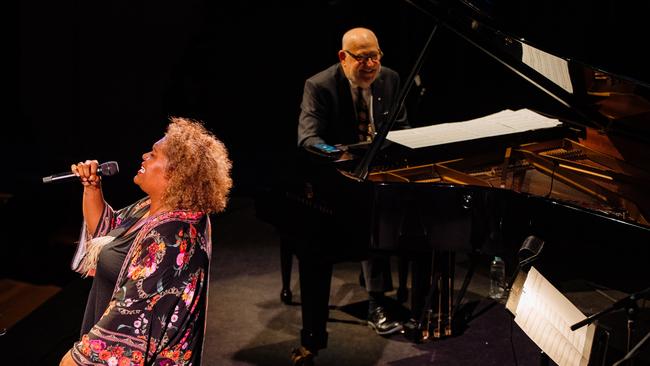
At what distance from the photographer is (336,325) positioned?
5062 millimetres

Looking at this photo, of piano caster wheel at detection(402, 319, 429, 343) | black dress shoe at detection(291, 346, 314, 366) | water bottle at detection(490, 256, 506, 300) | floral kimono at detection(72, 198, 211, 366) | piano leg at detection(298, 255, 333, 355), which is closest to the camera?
floral kimono at detection(72, 198, 211, 366)

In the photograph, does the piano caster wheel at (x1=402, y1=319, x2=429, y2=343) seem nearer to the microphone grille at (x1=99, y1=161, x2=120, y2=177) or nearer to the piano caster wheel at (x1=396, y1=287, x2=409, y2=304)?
the piano caster wheel at (x1=396, y1=287, x2=409, y2=304)

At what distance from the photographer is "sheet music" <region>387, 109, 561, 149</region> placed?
15.3 ft

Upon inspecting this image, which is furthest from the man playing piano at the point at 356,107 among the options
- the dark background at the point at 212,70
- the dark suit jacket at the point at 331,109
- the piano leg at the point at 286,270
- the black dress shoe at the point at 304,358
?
the dark background at the point at 212,70

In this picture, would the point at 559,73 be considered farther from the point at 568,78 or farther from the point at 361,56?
the point at 361,56

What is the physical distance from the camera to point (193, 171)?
9.82 feet

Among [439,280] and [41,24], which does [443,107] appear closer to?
[439,280]

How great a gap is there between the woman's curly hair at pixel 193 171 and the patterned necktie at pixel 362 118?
2.23 m

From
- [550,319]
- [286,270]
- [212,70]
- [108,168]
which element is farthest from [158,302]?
[212,70]

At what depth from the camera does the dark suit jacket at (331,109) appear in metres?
5.16

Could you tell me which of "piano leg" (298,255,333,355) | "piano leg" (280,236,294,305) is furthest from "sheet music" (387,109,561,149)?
"piano leg" (280,236,294,305)

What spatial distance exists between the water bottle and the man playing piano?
830mm

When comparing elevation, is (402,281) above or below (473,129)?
below

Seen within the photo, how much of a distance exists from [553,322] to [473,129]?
2.12m
